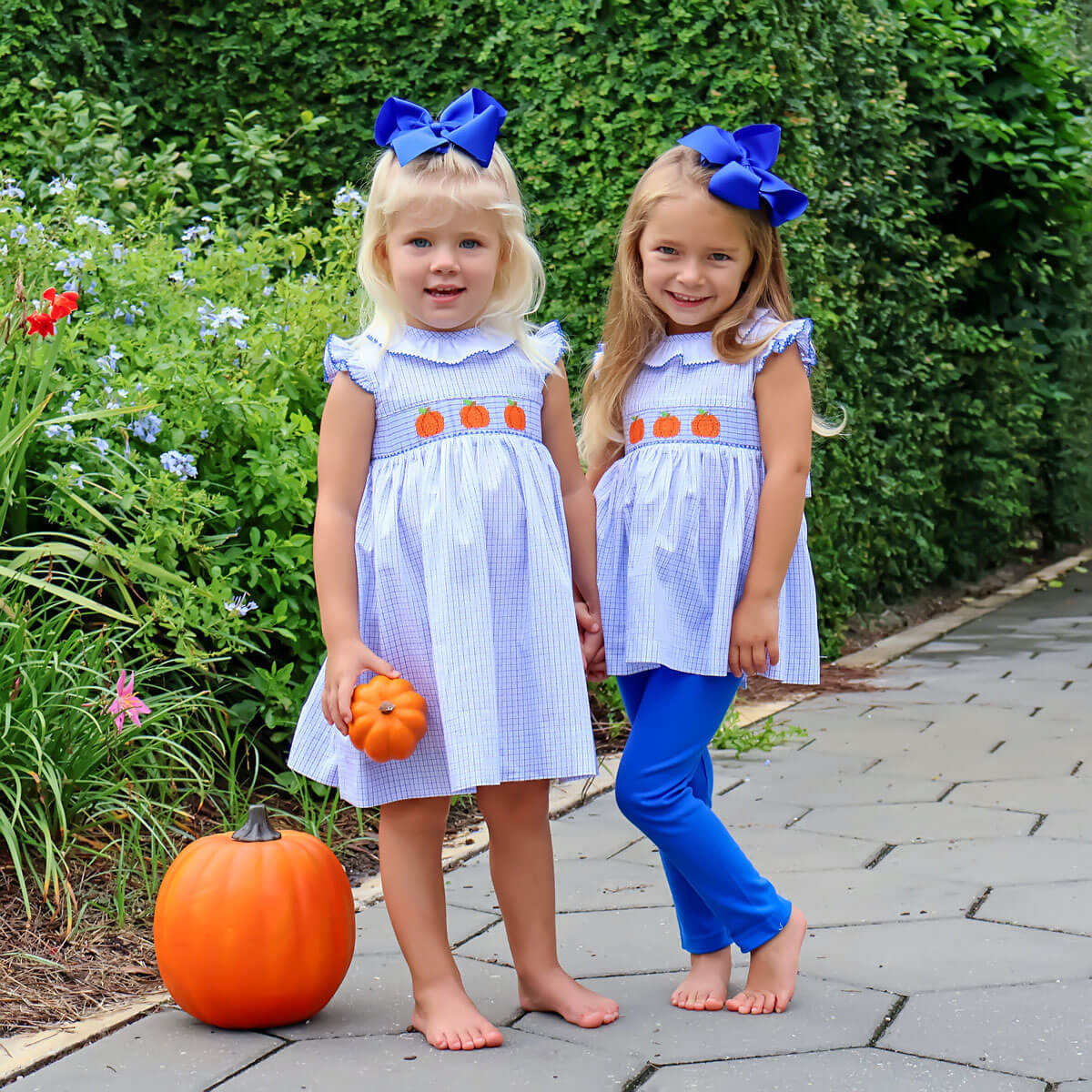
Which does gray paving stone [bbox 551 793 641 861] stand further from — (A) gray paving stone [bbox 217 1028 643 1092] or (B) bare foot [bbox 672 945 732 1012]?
(A) gray paving stone [bbox 217 1028 643 1092]

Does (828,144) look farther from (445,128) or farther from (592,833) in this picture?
(445,128)

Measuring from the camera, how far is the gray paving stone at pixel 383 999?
2.36 metres

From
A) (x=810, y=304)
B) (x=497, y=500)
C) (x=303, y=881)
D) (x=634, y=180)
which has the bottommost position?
(x=303, y=881)

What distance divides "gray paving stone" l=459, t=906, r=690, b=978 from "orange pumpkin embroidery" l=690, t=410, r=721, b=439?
100 cm

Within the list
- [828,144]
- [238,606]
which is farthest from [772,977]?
[828,144]

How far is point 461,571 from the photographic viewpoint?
2.22 m

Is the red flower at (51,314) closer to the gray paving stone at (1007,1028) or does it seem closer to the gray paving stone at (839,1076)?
the gray paving stone at (839,1076)

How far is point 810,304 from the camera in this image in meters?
5.12

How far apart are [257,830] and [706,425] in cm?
103

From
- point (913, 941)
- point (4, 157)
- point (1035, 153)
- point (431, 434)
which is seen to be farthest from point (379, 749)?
point (1035, 153)

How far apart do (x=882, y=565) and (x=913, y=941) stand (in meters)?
3.89

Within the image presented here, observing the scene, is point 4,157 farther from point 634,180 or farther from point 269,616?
point 269,616

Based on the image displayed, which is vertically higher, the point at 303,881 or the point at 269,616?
the point at 269,616

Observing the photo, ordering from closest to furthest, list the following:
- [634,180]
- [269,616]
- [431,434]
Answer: [431,434]
[269,616]
[634,180]
